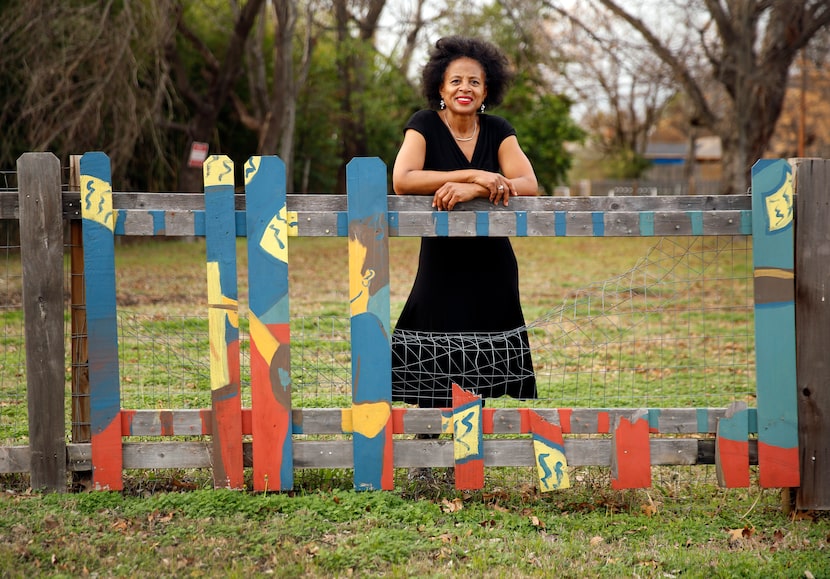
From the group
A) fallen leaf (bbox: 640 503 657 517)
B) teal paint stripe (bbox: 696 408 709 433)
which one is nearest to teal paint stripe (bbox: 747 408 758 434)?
teal paint stripe (bbox: 696 408 709 433)

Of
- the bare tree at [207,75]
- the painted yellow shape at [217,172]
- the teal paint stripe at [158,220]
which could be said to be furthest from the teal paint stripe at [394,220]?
the bare tree at [207,75]

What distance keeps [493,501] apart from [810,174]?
2.03 meters

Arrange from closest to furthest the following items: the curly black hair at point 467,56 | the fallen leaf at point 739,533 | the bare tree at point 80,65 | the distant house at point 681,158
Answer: the fallen leaf at point 739,533 < the curly black hair at point 467,56 < the bare tree at point 80,65 < the distant house at point 681,158

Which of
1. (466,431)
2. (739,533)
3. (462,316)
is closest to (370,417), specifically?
(466,431)

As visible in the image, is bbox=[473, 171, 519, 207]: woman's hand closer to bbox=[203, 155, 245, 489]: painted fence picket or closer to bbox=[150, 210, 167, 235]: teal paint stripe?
bbox=[203, 155, 245, 489]: painted fence picket

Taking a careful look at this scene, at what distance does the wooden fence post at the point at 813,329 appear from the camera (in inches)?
144

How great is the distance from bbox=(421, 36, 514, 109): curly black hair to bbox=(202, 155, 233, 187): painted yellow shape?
1.20 meters

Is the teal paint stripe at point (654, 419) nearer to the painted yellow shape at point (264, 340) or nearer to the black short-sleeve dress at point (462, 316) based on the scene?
the black short-sleeve dress at point (462, 316)

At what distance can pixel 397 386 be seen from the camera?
13.3ft

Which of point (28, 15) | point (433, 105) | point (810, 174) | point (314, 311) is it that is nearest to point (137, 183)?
point (28, 15)

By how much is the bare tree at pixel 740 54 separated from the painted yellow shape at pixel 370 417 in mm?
18608

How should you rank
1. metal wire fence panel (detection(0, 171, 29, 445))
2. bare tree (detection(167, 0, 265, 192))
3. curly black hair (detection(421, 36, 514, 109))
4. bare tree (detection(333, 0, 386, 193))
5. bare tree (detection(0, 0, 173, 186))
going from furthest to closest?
bare tree (detection(333, 0, 386, 193)), bare tree (detection(167, 0, 265, 192)), bare tree (detection(0, 0, 173, 186)), metal wire fence panel (detection(0, 171, 29, 445)), curly black hair (detection(421, 36, 514, 109))

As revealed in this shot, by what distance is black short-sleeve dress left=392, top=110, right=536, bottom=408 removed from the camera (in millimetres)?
4062

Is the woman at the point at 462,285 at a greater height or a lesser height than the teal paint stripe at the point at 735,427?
greater
